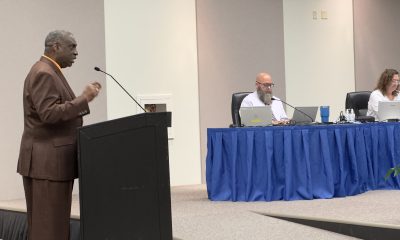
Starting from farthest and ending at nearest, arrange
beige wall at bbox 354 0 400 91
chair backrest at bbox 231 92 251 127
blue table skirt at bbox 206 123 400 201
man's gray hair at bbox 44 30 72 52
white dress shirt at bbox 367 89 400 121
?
beige wall at bbox 354 0 400 91
white dress shirt at bbox 367 89 400 121
chair backrest at bbox 231 92 251 127
blue table skirt at bbox 206 123 400 201
man's gray hair at bbox 44 30 72 52

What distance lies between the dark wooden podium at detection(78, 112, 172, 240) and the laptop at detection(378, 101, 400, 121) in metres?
4.37

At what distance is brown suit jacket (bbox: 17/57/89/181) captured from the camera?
3492 mm

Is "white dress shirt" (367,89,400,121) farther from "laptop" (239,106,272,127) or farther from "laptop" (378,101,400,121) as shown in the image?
"laptop" (239,106,272,127)

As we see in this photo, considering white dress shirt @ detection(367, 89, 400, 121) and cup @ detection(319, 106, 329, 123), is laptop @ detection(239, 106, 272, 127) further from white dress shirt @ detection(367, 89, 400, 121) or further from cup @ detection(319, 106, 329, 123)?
white dress shirt @ detection(367, 89, 400, 121)

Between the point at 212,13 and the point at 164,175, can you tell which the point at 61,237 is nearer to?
the point at 164,175

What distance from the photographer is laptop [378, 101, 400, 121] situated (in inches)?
282

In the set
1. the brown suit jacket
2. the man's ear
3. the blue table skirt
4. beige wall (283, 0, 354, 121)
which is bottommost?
the blue table skirt

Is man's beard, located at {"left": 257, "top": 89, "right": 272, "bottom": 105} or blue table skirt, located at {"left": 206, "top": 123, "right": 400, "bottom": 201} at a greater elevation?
man's beard, located at {"left": 257, "top": 89, "right": 272, "bottom": 105}

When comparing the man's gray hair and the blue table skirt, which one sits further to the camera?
the blue table skirt

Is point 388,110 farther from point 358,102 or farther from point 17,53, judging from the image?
point 17,53

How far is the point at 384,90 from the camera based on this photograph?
25.3ft

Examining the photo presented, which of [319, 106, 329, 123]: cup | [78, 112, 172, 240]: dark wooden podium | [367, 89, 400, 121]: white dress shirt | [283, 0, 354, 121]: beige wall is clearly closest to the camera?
[78, 112, 172, 240]: dark wooden podium

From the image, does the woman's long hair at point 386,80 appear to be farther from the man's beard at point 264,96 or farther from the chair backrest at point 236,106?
the chair backrest at point 236,106

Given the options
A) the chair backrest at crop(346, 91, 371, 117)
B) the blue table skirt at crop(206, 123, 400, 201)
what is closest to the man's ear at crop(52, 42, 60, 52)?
the blue table skirt at crop(206, 123, 400, 201)
